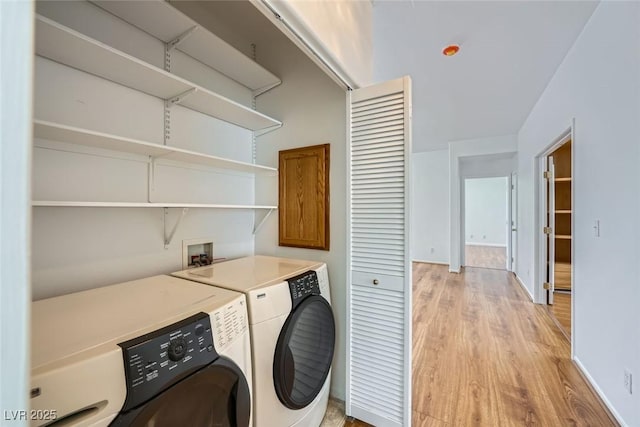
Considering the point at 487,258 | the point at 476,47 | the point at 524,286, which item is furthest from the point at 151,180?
the point at 487,258

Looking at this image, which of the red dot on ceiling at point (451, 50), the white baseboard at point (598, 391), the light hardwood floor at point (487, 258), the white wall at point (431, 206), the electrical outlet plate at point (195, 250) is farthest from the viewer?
the light hardwood floor at point (487, 258)

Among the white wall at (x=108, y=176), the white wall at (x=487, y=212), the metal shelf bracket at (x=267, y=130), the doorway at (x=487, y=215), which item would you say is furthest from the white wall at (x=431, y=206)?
the white wall at (x=108, y=176)

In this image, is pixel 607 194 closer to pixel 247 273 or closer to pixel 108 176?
pixel 247 273

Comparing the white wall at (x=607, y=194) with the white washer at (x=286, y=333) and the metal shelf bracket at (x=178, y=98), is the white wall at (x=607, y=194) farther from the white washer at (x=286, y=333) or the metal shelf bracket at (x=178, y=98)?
the metal shelf bracket at (x=178, y=98)

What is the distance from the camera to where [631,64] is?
143 cm

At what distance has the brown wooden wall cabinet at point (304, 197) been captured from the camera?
5.78 ft

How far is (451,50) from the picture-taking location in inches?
85.5

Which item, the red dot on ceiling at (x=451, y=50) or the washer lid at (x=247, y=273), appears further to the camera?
the red dot on ceiling at (x=451, y=50)

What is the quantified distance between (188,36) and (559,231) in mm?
5198

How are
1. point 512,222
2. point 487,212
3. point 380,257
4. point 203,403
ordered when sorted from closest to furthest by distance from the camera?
1. point 203,403
2. point 380,257
3. point 512,222
4. point 487,212

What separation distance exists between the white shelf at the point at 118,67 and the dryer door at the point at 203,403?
1233mm

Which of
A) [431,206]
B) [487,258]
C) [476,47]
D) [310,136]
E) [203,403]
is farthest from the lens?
[487,258]

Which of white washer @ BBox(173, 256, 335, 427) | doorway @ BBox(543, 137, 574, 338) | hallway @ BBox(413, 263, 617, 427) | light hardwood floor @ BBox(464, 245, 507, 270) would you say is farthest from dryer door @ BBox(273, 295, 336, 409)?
light hardwood floor @ BBox(464, 245, 507, 270)

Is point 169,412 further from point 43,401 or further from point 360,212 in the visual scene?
point 360,212
